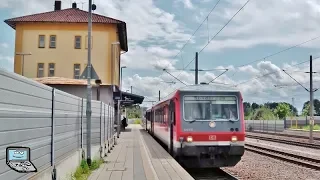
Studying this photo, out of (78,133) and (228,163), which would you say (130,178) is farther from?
(228,163)

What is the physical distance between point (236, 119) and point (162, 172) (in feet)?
13.0

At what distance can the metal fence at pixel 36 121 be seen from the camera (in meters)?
4.68

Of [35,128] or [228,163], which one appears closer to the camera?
[35,128]

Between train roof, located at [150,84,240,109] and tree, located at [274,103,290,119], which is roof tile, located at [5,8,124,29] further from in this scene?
tree, located at [274,103,290,119]

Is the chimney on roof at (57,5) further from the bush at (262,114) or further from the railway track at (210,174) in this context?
the bush at (262,114)

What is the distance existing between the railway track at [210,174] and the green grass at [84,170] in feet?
11.4

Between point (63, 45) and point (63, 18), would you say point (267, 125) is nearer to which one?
point (63, 45)

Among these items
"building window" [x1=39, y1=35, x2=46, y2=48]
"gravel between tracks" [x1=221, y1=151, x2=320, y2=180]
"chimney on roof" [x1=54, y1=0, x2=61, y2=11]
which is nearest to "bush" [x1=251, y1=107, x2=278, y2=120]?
"chimney on roof" [x1=54, y1=0, x2=61, y2=11]

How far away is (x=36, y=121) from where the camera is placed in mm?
6074

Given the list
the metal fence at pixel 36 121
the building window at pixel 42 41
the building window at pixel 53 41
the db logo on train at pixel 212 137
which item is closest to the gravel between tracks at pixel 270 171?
the db logo on train at pixel 212 137

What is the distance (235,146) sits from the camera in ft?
47.2

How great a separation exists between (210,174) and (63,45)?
1310 inches

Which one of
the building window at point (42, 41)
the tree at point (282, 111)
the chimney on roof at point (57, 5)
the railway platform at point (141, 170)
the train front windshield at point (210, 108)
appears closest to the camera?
the railway platform at point (141, 170)

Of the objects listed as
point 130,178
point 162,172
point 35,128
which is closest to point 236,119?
point 162,172
